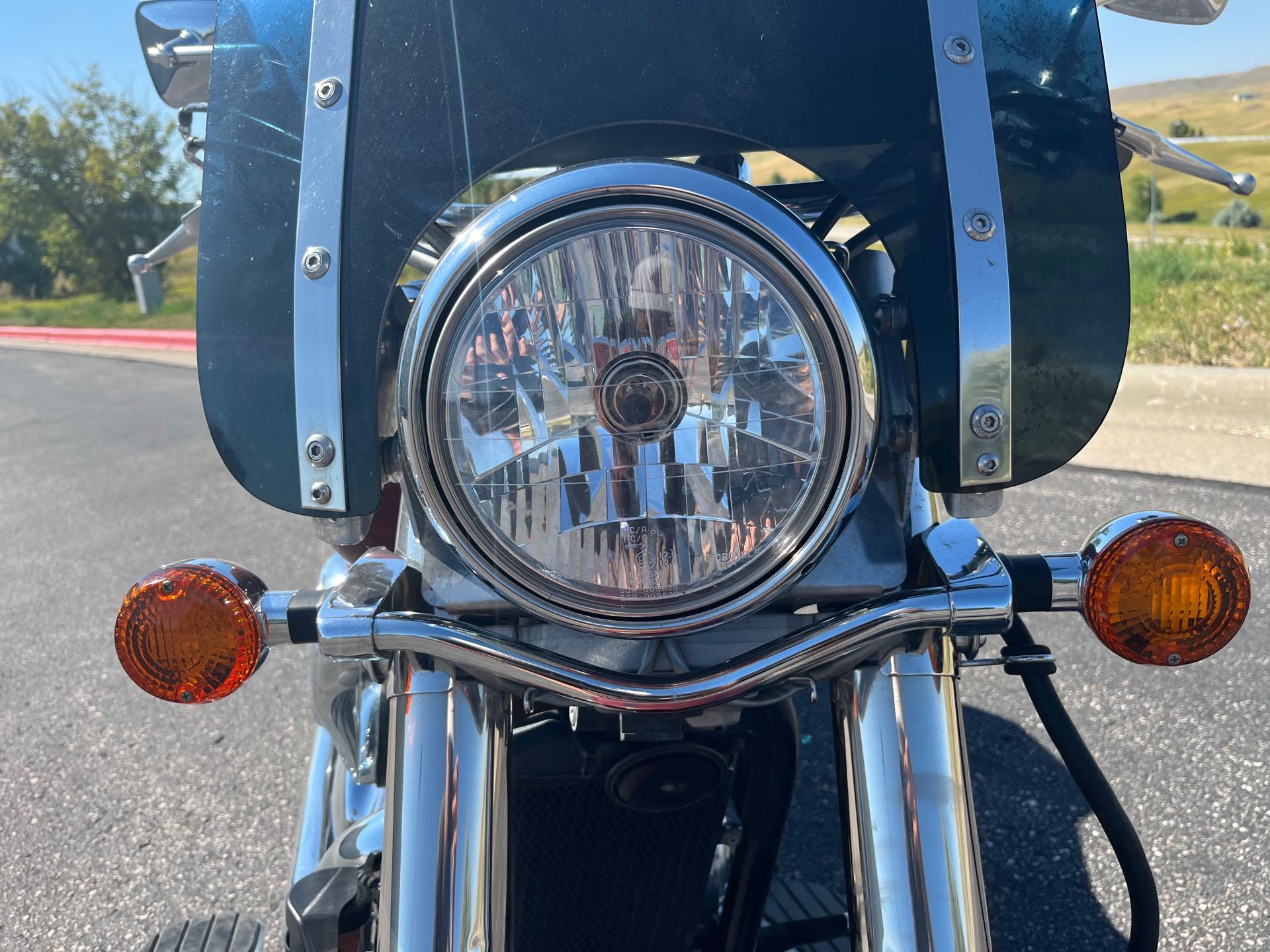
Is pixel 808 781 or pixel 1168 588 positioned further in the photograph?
pixel 808 781

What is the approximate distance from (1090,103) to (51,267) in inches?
1329

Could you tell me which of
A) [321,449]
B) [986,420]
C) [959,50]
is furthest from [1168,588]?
[321,449]

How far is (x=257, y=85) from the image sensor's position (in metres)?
1.16

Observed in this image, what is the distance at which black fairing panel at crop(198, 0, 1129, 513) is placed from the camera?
42.0 inches

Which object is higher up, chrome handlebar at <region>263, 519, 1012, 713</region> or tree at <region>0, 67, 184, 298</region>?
tree at <region>0, 67, 184, 298</region>

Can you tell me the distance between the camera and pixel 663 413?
3.11 ft

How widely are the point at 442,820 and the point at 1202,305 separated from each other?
6.94 meters

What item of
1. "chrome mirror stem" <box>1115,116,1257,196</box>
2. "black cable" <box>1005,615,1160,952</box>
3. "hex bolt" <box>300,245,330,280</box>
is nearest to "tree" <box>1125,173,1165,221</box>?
"chrome mirror stem" <box>1115,116,1257,196</box>

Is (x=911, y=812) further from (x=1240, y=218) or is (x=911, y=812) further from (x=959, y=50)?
(x=1240, y=218)

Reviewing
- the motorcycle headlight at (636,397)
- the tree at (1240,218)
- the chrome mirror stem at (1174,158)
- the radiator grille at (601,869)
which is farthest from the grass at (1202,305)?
the tree at (1240,218)

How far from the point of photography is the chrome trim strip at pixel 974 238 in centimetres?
104

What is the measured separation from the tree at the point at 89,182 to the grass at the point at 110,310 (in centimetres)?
138

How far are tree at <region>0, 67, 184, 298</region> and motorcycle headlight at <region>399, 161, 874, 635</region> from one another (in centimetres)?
3089

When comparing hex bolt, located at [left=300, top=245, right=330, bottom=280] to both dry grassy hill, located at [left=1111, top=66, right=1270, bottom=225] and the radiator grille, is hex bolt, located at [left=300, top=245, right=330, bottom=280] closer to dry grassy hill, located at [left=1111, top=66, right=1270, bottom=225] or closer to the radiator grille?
the radiator grille
